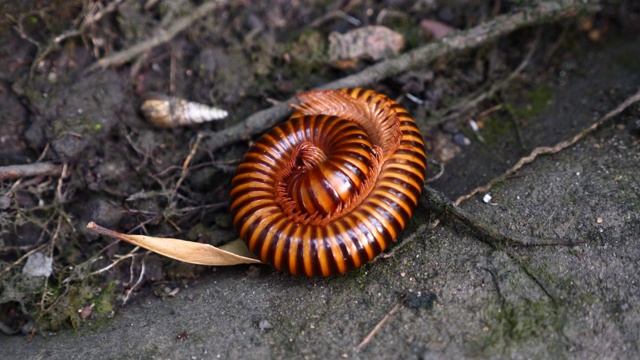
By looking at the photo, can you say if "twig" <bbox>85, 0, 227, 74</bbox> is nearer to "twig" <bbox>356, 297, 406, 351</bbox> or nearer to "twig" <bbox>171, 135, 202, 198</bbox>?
"twig" <bbox>171, 135, 202, 198</bbox>

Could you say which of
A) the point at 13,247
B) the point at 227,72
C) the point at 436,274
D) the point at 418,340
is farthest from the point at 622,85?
the point at 13,247

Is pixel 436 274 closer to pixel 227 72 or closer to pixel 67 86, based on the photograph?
pixel 227 72

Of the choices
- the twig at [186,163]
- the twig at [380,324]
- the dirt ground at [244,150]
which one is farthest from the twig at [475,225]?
the twig at [186,163]

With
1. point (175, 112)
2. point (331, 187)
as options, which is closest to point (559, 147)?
point (331, 187)

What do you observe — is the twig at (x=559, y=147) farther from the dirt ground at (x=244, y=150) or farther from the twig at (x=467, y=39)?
the twig at (x=467, y=39)

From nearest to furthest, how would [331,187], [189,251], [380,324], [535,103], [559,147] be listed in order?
[380,324], [331,187], [189,251], [559,147], [535,103]

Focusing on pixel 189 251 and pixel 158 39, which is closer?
pixel 189 251

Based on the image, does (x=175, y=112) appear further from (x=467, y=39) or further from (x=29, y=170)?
(x=467, y=39)
